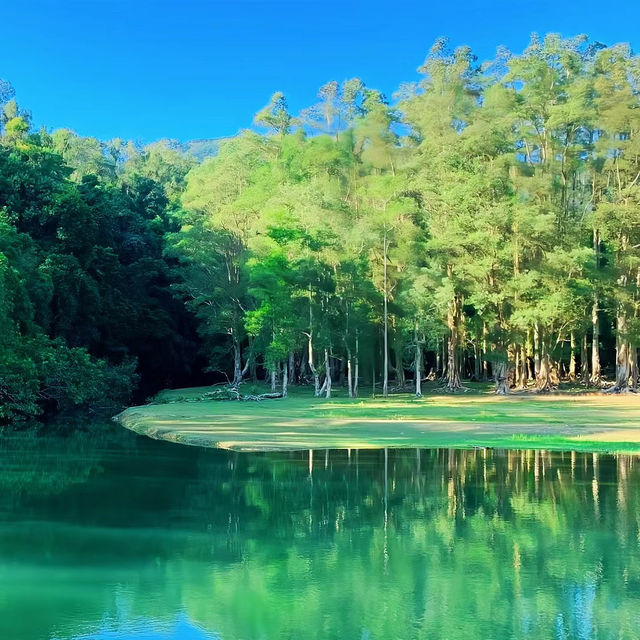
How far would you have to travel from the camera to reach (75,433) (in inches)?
1200

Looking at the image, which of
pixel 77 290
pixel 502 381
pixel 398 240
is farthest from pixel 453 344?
pixel 77 290

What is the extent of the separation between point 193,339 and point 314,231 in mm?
25013

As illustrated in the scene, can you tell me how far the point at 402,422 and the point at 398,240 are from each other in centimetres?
2212

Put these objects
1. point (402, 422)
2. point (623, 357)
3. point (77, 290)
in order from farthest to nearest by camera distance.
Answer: point (623, 357)
point (77, 290)
point (402, 422)

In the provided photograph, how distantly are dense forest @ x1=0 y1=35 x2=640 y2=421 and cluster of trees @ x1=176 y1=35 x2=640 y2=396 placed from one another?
141mm

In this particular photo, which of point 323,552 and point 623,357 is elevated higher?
point 623,357

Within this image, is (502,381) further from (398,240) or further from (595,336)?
(398,240)

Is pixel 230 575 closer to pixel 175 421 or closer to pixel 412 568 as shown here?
pixel 412 568

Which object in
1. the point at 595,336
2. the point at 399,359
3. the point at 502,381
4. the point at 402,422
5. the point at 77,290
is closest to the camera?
the point at 402,422

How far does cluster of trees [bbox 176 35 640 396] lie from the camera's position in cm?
4475

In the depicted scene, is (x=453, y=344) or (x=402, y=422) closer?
(x=402, y=422)

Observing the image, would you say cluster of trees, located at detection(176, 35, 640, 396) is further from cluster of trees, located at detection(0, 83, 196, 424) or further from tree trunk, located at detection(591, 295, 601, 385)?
cluster of trees, located at detection(0, 83, 196, 424)

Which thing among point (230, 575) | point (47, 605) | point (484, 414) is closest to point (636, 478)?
point (230, 575)

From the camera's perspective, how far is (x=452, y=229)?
46500mm
